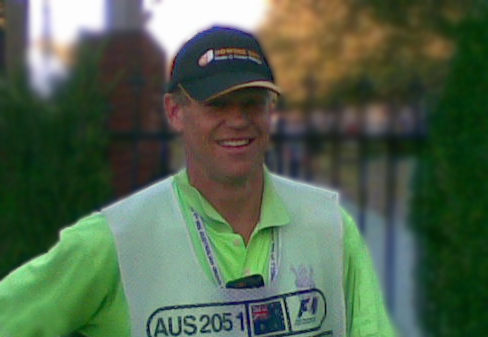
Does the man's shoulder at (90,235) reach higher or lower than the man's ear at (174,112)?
lower

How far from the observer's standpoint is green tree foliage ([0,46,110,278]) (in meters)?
5.13

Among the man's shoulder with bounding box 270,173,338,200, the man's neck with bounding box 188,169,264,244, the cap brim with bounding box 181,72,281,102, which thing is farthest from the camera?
the man's shoulder with bounding box 270,173,338,200

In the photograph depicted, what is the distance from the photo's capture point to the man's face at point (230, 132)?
2.16m

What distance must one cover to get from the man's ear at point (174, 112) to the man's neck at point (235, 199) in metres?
0.10

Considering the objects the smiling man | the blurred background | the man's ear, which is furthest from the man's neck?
the blurred background

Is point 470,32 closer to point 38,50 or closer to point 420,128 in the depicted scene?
point 420,128

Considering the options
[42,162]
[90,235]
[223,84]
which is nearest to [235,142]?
[223,84]

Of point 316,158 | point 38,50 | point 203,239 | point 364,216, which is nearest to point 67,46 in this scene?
point 38,50

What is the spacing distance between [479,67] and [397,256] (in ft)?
4.25

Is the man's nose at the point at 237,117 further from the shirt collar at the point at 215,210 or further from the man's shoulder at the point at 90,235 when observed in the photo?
the man's shoulder at the point at 90,235

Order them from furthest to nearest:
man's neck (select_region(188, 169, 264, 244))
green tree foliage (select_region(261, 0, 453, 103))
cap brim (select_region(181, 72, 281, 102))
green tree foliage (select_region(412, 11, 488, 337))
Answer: green tree foliage (select_region(261, 0, 453, 103)) < green tree foliage (select_region(412, 11, 488, 337)) < man's neck (select_region(188, 169, 264, 244)) < cap brim (select_region(181, 72, 281, 102))

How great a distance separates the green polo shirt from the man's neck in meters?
0.01

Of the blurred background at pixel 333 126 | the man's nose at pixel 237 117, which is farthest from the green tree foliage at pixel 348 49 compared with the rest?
the man's nose at pixel 237 117

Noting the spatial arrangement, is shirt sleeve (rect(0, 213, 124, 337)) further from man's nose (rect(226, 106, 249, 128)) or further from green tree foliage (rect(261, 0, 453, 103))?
green tree foliage (rect(261, 0, 453, 103))
